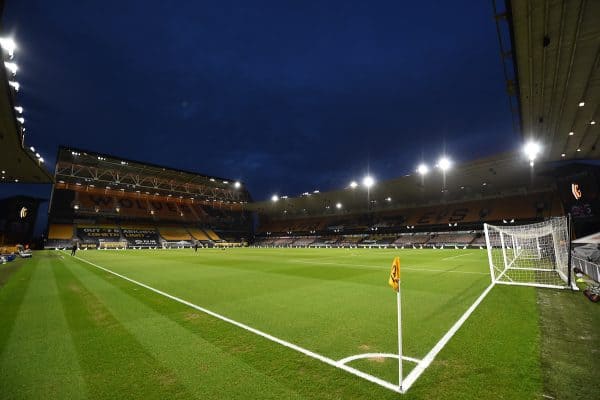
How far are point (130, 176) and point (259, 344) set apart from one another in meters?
61.4

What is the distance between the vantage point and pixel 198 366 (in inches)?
162

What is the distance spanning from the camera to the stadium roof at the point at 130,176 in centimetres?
4719

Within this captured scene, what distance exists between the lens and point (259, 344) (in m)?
4.97

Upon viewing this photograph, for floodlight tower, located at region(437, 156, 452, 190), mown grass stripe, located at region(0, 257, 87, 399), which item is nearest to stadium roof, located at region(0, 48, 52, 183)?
mown grass stripe, located at region(0, 257, 87, 399)

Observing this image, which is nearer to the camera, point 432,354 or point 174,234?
point 432,354

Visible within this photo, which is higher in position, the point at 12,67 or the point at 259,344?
the point at 12,67

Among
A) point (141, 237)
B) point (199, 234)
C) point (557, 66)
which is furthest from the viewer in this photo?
point (199, 234)

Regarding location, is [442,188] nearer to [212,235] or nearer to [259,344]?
[259,344]

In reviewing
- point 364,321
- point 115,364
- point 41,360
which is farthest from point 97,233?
point 364,321

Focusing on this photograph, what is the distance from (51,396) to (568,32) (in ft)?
57.8

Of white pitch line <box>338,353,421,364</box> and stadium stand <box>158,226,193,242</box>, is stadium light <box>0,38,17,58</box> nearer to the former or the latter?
white pitch line <box>338,353,421,364</box>

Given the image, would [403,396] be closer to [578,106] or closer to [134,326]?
[134,326]

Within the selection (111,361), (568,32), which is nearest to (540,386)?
(111,361)

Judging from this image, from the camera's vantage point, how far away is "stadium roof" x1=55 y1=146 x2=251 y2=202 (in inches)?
1858
